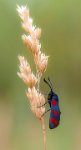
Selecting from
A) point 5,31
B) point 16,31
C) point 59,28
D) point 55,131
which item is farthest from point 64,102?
point 59,28

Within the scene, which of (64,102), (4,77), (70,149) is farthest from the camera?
(4,77)

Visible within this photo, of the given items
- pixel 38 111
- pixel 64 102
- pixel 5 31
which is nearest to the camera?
pixel 38 111

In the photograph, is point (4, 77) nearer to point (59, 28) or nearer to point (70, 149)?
point (59, 28)

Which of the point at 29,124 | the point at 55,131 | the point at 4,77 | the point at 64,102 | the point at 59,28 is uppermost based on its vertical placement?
the point at 59,28

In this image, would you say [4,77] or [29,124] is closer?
[29,124]

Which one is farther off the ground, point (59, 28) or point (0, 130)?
point (59, 28)

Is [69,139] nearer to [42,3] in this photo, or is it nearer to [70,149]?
[70,149]

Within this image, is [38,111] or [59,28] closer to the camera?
[38,111]

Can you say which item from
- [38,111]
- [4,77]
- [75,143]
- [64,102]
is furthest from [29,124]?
[4,77]

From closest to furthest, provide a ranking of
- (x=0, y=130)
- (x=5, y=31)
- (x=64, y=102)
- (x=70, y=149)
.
A: (x=70, y=149), (x=0, y=130), (x=64, y=102), (x=5, y=31)
